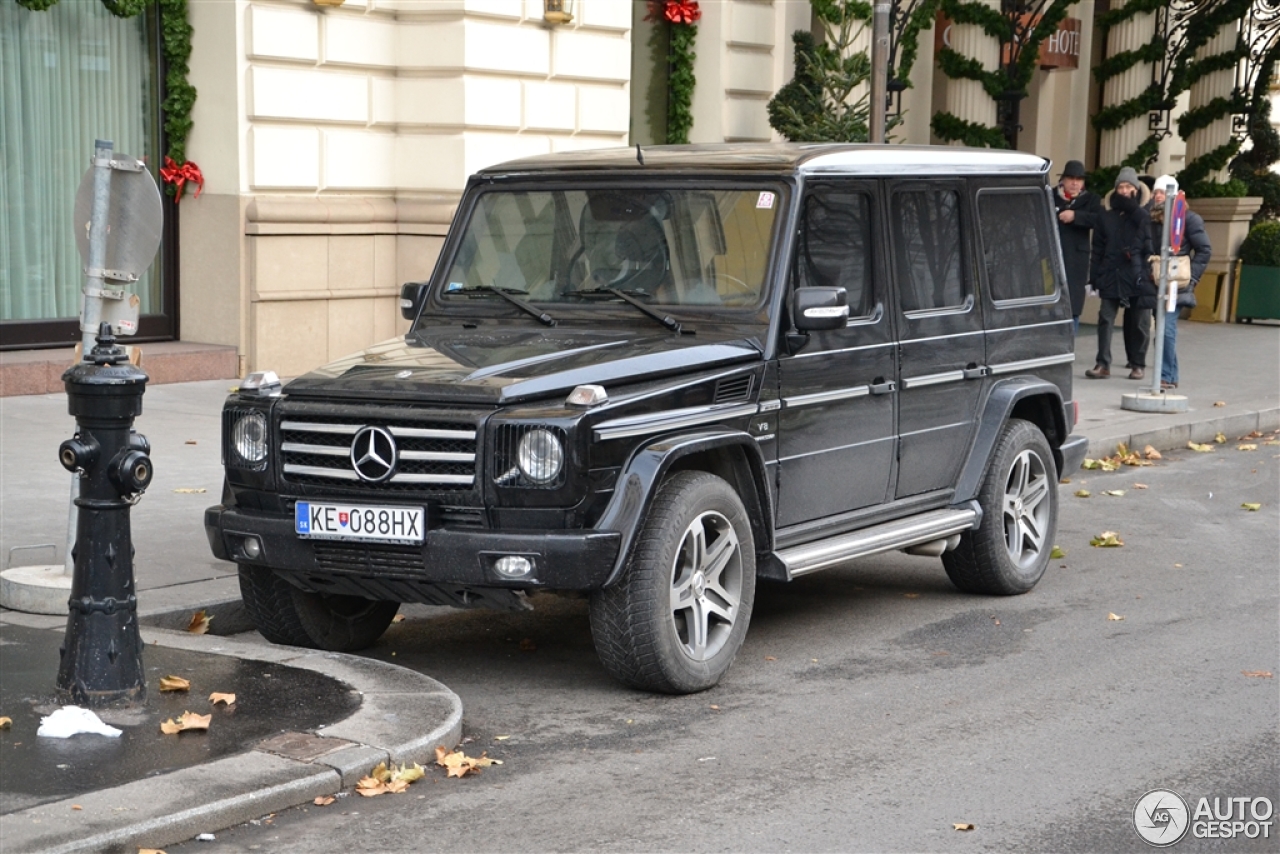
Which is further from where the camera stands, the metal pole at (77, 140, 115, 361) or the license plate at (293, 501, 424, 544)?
the metal pole at (77, 140, 115, 361)

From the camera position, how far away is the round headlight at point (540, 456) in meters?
6.08

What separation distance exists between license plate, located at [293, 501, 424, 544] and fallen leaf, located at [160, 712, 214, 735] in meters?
0.85

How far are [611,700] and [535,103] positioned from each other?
10409mm

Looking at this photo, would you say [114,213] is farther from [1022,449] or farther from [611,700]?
[1022,449]

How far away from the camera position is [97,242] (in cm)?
688

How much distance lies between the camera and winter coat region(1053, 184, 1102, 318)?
17656 millimetres

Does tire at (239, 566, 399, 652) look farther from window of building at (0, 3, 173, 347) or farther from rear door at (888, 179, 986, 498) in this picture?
window of building at (0, 3, 173, 347)

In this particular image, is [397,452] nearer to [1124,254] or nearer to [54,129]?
[54,129]

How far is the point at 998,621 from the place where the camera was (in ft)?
26.3

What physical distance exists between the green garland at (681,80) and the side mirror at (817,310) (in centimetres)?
1193

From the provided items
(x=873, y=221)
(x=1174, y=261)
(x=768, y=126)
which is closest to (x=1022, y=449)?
(x=873, y=221)

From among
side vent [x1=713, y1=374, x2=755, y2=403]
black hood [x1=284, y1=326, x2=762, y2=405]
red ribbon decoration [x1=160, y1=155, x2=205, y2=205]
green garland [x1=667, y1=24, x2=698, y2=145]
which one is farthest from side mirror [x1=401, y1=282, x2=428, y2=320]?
green garland [x1=667, y1=24, x2=698, y2=145]

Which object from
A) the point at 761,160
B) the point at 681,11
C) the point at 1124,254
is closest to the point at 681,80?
the point at 681,11
